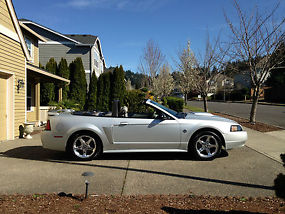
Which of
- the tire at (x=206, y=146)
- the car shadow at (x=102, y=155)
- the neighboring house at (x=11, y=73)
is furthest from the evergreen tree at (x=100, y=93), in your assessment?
the tire at (x=206, y=146)

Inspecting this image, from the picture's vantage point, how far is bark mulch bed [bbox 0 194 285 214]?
118 inches

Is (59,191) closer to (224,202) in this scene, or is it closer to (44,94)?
(224,202)

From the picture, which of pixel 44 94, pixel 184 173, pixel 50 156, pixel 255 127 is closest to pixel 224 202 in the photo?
pixel 184 173

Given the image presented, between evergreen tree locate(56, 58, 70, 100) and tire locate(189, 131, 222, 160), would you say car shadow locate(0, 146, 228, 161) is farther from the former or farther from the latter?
evergreen tree locate(56, 58, 70, 100)

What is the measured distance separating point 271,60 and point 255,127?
10.0ft

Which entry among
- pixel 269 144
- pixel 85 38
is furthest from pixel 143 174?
pixel 85 38

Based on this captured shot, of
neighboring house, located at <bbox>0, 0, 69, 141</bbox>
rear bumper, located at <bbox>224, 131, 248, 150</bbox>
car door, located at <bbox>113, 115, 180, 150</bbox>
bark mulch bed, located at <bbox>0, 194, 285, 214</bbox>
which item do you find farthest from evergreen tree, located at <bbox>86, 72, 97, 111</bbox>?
bark mulch bed, located at <bbox>0, 194, 285, 214</bbox>

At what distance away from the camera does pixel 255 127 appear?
34.9ft

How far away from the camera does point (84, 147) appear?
5512mm

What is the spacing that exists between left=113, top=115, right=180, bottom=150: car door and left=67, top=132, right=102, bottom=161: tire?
Answer: 44 cm

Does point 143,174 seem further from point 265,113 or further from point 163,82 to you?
point 163,82

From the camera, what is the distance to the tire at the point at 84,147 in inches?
217

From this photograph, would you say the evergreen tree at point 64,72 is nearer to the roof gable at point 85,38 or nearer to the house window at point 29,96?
the house window at point 29,96

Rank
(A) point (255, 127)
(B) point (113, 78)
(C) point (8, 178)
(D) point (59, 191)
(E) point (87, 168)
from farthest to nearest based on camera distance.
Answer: (B) point (113, 78), (A) point (255, 127), (E) point (87, 168), (C) point (8, 178), (D) point (59, 191)
